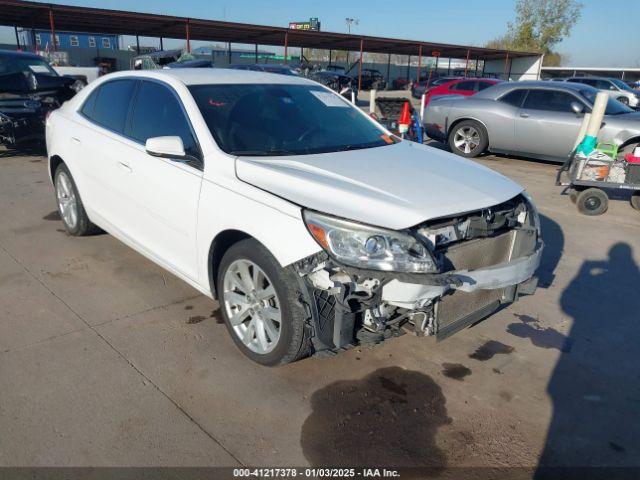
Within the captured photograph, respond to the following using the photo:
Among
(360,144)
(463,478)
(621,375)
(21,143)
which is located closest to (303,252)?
(463,478)

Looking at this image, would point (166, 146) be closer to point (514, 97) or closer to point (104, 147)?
point (104, 147)

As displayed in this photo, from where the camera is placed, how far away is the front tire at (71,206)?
495 centimetres

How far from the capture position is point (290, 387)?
9.90ft

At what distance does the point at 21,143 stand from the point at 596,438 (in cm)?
968

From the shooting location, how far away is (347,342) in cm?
272

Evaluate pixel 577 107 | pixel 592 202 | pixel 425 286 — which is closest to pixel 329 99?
pixel 425 286

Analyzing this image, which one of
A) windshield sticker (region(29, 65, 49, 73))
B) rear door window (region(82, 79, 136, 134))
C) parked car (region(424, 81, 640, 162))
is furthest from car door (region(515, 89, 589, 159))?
windshield sticker (region(29, 65, 49, 73))

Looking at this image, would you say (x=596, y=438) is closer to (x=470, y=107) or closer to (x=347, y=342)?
(x=347, y=342)

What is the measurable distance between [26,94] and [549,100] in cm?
973

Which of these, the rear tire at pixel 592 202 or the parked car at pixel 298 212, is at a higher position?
the parked car at pixel 298 212

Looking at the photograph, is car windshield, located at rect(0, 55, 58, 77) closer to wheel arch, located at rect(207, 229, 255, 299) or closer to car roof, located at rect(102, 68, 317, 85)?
car roof, located at rect(102, 68, 317, 85)

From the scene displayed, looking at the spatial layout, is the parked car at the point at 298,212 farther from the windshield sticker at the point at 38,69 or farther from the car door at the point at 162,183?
the windshield sticker at the point at 38,69

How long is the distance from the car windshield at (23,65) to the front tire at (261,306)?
9151 millimetres

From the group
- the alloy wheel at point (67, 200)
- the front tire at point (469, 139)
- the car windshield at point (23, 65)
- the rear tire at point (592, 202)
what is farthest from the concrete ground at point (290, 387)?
the car windshield at point (23, 65)
